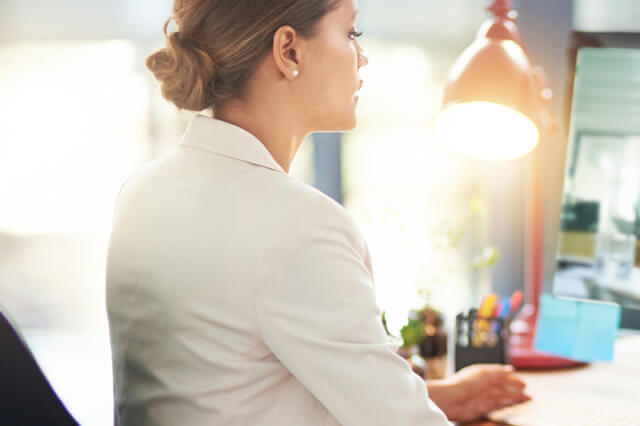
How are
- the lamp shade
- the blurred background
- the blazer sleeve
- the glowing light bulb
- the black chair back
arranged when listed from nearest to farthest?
the black chair back, the blazer sleeve, the lamp shade, the glowing light bulb, the blurred background

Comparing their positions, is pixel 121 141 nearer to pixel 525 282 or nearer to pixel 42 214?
pixel 42 214

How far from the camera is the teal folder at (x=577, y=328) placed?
1.03 meters

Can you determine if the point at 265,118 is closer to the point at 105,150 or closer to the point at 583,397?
the point at 583,397

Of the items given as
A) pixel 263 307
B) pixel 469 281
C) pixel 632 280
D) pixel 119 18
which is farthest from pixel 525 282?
pixel 119 18

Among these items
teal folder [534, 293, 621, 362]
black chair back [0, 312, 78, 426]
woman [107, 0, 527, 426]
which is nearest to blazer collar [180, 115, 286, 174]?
woman [107, 0, 527, 426]

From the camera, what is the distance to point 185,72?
75 centimetres

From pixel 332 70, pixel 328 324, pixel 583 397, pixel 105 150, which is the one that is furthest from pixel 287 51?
pixel 105 150

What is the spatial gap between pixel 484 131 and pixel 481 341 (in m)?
0.40

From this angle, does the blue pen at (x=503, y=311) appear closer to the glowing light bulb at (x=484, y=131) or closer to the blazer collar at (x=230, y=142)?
the glowing light bulb at (x=484, y=131)

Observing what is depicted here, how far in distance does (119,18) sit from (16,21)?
38cm

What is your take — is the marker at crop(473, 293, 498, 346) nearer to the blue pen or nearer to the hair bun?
the blue pen

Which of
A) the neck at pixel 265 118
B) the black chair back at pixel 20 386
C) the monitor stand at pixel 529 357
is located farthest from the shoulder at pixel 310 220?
the monitor stand at pixel 529 357

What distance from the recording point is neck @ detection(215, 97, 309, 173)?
76 cm

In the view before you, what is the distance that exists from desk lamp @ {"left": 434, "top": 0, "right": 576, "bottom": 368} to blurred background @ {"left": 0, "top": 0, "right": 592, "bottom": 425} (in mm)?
459
